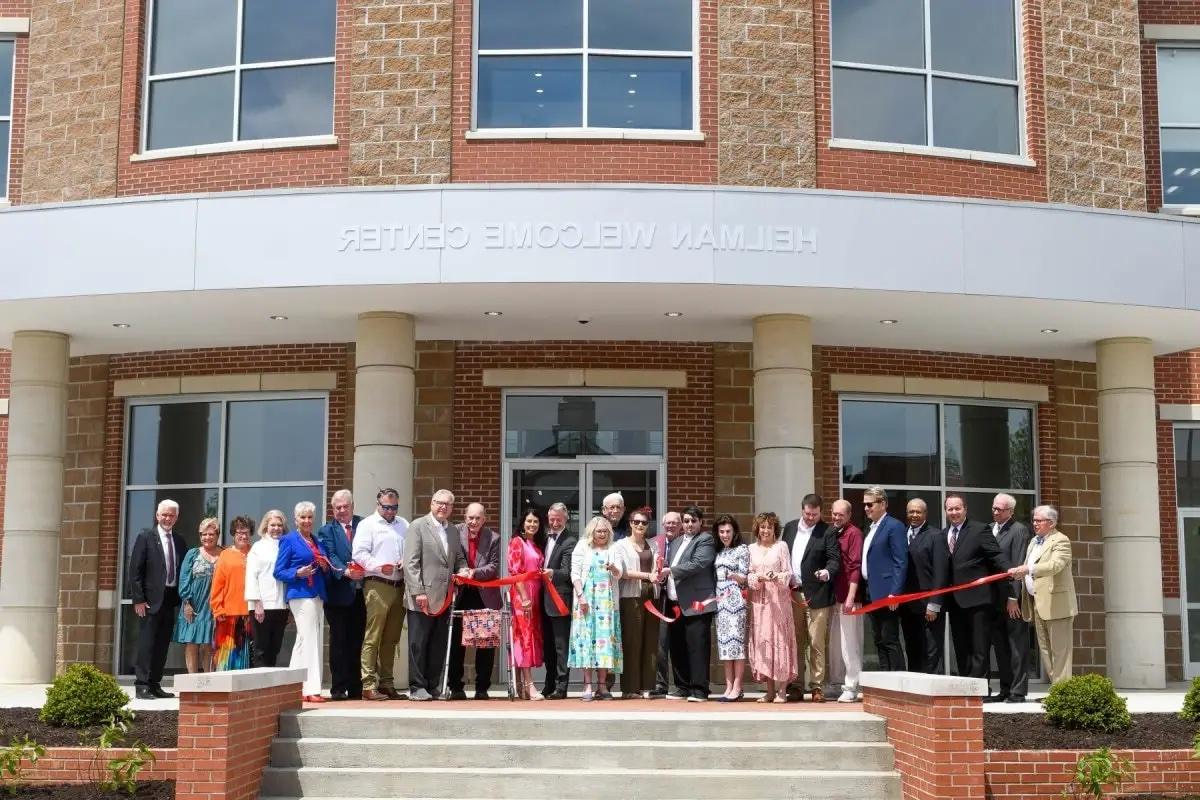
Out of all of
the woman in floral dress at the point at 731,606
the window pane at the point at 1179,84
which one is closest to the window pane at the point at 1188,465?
the window pane at the point at 1179,84

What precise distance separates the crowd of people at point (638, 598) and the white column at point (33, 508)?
3.67 m

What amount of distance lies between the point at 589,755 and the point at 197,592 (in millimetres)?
5641

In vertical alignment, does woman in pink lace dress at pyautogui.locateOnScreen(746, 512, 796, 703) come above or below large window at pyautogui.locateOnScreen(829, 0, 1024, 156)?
below

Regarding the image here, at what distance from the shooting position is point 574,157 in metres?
16.5

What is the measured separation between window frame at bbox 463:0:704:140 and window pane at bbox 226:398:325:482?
161 inches

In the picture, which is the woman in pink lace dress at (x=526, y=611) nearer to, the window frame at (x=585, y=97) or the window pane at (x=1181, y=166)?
the window frame at (x=585, y=97)

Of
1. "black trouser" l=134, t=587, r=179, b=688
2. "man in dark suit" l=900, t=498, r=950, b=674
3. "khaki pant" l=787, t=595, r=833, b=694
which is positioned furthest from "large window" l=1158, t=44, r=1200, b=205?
"black trouser" l=134, t=587, r=179, b=688

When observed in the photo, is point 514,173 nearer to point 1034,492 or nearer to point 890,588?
point 890,588

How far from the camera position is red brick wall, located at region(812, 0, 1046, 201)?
664 inches

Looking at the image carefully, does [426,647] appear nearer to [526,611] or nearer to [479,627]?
[479,627]

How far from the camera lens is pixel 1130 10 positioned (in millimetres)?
18359

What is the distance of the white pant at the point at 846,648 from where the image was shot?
13750mm

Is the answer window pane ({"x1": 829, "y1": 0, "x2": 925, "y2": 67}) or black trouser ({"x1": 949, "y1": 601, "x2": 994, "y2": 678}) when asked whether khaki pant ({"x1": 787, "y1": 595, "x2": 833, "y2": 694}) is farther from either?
window pane ({"x1": 829, "y1": 0, "x2": 925, "y2": 67})

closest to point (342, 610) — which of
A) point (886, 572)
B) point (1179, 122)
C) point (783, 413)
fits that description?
point (886, 572)
